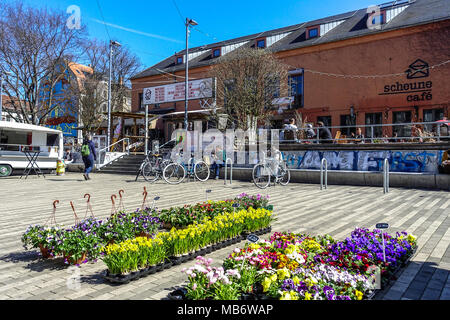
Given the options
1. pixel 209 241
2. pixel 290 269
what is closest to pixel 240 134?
pixel 209 241

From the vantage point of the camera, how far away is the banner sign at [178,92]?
75.5 feet

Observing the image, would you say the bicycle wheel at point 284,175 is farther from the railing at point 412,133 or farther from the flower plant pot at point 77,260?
the flower plant pot at point 77,260

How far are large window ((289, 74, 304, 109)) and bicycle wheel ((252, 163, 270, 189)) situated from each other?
14.4 metres

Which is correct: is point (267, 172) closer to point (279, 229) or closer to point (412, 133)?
point (279, 229)

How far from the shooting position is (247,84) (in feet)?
64.6

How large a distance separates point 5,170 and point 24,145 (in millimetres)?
1632

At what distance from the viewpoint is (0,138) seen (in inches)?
744

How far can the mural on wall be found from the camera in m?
13.4

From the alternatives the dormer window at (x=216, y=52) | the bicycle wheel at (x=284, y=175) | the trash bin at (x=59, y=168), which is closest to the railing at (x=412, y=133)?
the bicycle wheel at (x=284, y=175)

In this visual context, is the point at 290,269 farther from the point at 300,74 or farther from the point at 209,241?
the point at 300,74

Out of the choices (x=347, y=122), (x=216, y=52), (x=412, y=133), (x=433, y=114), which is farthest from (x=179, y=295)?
(x=216, y=52)

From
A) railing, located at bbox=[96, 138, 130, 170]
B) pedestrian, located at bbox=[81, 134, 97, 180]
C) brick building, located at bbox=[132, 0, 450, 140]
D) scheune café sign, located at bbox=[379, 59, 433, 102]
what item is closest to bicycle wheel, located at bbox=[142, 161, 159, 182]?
pedestrian, located at bbox=[81, 134, 97, 180]

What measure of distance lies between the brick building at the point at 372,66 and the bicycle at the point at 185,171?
1000cm

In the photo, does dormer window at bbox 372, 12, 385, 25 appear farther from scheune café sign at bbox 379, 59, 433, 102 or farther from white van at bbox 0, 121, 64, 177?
white van at bbox 0, 121, 64, 177
